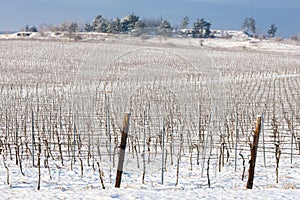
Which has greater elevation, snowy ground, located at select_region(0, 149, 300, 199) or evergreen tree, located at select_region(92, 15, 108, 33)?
evergreen tree, located at select_region(92, 15, 108, 33)

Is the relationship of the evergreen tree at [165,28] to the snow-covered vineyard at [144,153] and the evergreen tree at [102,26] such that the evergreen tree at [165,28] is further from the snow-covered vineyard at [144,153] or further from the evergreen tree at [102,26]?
the evergreen tree at [102,26]

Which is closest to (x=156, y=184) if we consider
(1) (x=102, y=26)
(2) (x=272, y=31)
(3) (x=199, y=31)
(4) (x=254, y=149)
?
(4) (x=254, y=149)

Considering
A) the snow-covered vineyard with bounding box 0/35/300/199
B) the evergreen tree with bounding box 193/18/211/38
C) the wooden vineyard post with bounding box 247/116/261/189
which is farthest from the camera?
the evergreen tree with bounding box 193/18/211/38

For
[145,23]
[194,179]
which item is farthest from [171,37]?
[194,179]

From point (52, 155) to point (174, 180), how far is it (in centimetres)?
238

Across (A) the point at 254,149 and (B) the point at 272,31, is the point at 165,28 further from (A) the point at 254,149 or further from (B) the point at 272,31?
(B) the point at 272,31

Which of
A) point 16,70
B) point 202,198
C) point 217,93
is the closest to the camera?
point 202,198

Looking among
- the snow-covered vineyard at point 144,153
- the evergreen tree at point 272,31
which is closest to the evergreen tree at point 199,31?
the snow-covered vineyard at point 144,153

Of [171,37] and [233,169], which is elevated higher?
[171,37]

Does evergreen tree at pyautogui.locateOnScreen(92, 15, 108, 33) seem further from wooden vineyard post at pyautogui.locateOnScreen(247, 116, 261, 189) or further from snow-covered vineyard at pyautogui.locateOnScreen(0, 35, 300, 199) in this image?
A: wooden vineyard post at pyautogui.locateOnScreen(247, 116, 261, 189)

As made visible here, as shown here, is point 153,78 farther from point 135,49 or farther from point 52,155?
point 52,155

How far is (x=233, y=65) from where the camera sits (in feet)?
93.5

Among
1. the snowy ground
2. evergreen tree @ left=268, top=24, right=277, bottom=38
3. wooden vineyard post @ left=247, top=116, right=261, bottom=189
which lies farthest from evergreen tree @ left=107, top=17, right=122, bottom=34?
evergreen tree @ left=268, top=24, right=277, bottom=38

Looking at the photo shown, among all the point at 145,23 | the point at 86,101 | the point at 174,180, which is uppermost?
the point at 145,23
